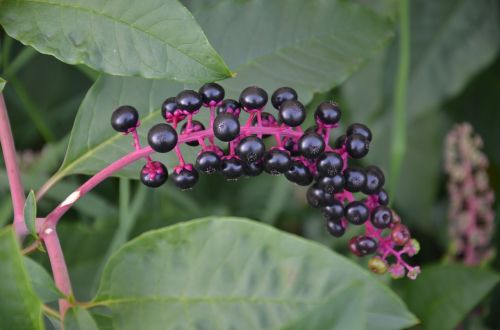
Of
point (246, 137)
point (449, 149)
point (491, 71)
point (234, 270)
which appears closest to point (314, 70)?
point (246, 137)

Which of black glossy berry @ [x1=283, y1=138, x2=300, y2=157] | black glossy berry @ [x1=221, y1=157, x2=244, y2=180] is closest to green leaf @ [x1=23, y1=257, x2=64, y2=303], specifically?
black glossy berry @ [x1=221, y1=157, x2=244, y2=180]

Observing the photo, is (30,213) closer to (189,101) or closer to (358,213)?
(189,101)

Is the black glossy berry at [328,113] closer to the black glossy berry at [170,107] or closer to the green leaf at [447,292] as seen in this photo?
the black glossy berry at [170,107]

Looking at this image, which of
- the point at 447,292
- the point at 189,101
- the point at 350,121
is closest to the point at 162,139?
the point at 189,101

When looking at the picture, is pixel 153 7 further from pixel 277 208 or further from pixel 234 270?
pixel 277 208

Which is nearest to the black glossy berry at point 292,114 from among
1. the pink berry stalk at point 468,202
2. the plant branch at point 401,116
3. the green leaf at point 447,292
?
the plant branch at point 401,116

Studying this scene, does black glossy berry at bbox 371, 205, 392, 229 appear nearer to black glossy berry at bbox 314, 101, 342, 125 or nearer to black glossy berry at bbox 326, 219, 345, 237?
black glossy berry at bbox 326, 219, 345, 237
